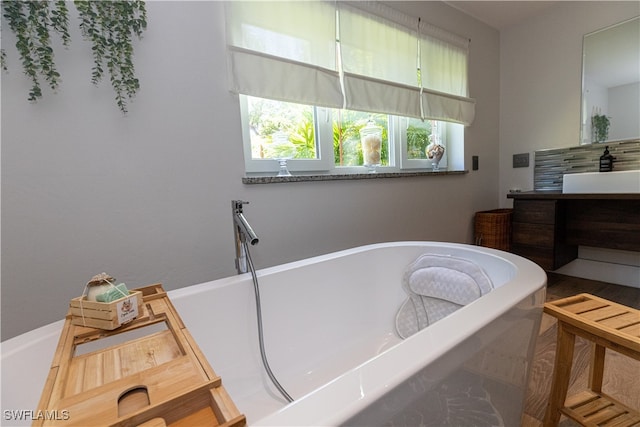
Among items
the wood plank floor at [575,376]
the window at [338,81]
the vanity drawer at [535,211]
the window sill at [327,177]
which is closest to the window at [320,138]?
the window at [338,81]

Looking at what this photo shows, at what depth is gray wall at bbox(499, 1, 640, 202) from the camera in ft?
7.34

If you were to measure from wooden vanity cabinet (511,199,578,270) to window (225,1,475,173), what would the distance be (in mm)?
793

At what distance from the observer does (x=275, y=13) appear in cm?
146

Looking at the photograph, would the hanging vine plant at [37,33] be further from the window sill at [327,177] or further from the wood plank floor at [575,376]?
the wood plank floor at [575,376]

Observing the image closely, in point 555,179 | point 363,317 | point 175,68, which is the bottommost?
point 363,317

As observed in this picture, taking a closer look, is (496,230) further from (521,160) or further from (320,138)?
(320,138)

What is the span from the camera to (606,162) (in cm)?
206

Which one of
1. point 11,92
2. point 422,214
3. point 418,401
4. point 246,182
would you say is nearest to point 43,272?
point 11,92

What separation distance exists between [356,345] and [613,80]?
257cm

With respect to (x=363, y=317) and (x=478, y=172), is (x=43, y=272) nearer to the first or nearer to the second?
(x=363, y=317)

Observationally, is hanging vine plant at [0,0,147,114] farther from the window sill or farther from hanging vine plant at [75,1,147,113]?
the window sill

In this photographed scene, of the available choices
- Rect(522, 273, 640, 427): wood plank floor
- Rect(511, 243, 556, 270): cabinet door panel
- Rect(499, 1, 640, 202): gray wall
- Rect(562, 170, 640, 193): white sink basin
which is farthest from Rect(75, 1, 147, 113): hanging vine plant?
Rect(499, 1, 640, 202): gray wall

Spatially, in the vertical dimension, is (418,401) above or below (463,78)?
below

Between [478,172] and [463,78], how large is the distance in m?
0.79
